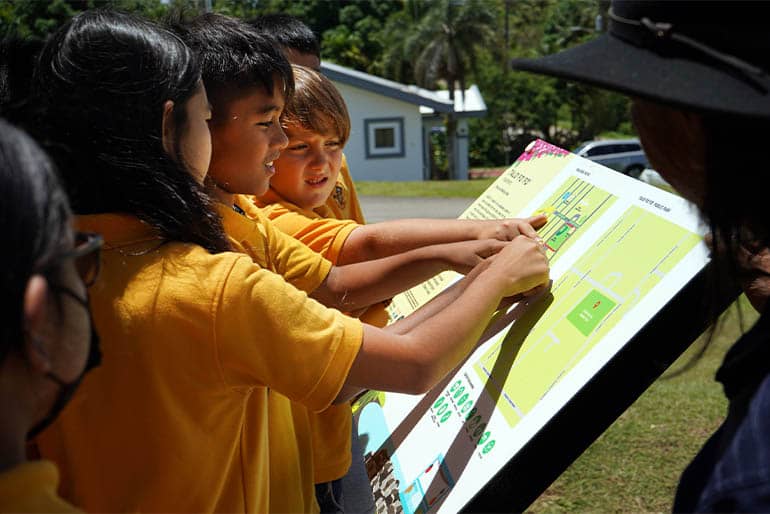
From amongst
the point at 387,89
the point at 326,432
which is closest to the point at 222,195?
the point at 326,432

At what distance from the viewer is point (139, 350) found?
1.47m

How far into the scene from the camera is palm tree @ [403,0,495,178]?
125ft

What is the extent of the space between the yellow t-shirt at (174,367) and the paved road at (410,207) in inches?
599

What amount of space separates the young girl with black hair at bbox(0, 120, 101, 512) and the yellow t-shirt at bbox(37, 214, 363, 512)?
0.29 metres

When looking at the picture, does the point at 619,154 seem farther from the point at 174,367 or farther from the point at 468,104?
the point at 174,367

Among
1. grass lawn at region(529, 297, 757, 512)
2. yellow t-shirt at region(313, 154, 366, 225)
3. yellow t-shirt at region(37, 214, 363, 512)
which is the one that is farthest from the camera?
grass lawn at region(529, 297, 757, 512)

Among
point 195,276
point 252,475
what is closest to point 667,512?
point 252,475

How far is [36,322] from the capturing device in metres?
1.05

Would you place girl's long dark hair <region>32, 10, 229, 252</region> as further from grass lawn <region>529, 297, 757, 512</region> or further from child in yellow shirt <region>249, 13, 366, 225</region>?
grass lawn <region>529, 297, 757, 512</region>

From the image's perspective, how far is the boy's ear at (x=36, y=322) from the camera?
1.03 metres

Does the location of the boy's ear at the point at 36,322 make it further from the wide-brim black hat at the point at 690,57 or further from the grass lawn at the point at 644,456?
the grass lawn at the point at 644,456

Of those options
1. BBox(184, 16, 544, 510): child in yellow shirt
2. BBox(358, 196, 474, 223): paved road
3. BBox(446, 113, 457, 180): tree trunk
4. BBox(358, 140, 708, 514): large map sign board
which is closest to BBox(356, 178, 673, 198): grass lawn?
BBox(358, 196, 474, 223): paved road

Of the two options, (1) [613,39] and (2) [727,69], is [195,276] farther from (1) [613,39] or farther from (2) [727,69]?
(2) [727,69]

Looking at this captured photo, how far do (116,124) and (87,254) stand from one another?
0.33m
